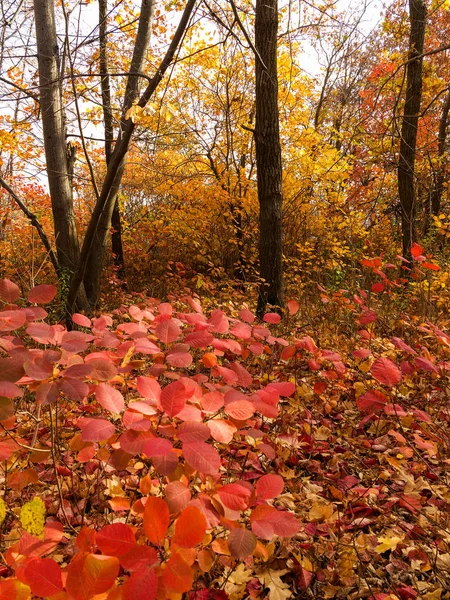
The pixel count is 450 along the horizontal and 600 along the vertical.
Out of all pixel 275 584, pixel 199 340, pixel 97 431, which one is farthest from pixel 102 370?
pixel 275 584

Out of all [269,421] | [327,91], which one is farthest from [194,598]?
[327,91]

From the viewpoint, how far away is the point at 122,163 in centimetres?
496

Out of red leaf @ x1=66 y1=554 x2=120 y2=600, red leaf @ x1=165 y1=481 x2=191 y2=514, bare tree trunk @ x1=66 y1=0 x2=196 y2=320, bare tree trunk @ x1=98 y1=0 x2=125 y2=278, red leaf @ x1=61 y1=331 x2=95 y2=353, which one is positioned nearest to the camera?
red leaf @ x1=66 y1=554 x2=120 y2=600

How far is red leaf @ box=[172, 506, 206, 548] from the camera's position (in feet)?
2.78

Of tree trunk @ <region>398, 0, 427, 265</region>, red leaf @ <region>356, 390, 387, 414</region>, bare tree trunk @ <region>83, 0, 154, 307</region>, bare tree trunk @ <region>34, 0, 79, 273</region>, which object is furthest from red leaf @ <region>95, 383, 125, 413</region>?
tree trunk @ <region>398, 0, 427, 265</region>

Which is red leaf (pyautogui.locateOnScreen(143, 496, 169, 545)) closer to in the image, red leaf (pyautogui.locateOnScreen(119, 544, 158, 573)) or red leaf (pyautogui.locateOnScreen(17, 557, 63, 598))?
red leaf (pyautogui.locateOnScreen(119, 544, 158, 573))

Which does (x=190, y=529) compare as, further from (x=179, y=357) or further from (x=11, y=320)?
(x=11, y=320)

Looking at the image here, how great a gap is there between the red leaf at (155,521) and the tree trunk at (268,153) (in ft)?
11.5

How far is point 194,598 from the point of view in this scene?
134cm

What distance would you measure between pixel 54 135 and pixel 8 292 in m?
4.46

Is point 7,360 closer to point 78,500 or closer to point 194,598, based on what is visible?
point 194,598

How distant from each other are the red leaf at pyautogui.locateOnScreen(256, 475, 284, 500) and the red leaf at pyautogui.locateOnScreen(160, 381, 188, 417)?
33 centimetres

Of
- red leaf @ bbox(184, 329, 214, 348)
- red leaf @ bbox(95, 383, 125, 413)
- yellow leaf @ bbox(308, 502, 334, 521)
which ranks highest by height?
red leaf @ bbox(184, 329, 214, 348)

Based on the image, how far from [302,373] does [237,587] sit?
6.59 ft
